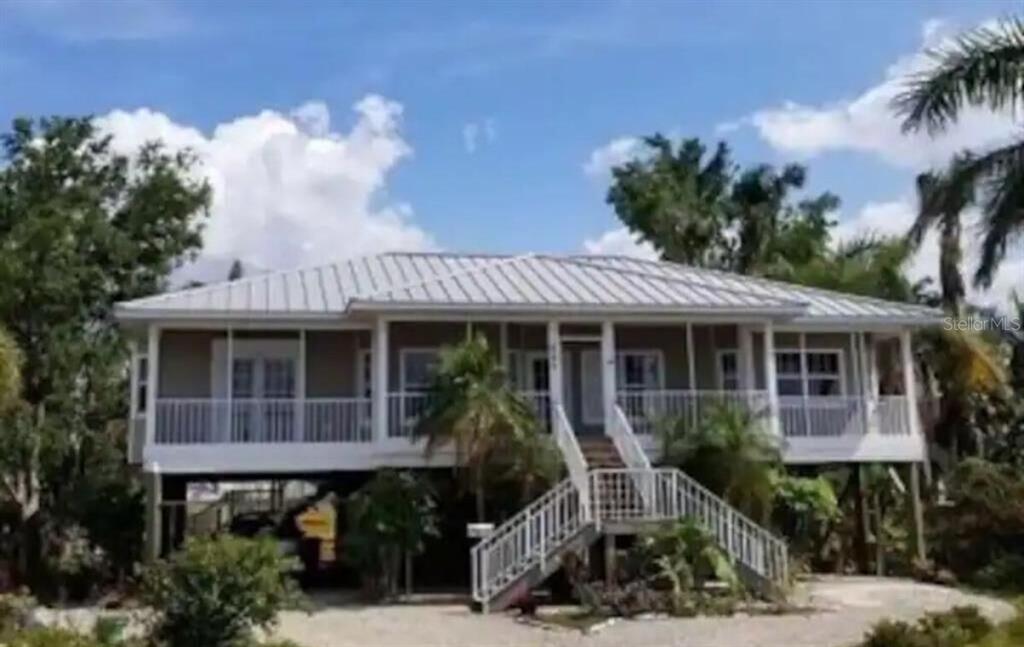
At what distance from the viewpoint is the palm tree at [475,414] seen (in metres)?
21.7

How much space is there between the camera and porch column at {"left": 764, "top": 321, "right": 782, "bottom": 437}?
24.4 metres

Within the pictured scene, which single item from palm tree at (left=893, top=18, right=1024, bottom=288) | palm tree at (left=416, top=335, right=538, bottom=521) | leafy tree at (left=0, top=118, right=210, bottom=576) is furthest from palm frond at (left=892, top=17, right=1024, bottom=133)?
leafy tree at (left=0, top=118, right=210, bottom=576)

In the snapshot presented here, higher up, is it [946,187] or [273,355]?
[946,187]

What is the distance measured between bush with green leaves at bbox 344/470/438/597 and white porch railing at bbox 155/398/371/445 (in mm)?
2010

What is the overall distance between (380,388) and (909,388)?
1125 cm

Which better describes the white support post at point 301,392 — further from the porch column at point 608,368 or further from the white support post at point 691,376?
the white support post at point 691,376

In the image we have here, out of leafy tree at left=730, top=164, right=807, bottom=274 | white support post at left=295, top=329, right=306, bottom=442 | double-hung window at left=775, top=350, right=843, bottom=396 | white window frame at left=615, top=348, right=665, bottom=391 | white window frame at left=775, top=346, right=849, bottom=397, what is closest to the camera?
white support post at left=295, top=329, right=306, bottom=442

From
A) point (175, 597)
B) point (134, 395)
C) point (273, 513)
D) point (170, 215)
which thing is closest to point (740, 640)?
point (175, 597)

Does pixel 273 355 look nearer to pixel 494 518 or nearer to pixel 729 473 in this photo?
pixel 494 518

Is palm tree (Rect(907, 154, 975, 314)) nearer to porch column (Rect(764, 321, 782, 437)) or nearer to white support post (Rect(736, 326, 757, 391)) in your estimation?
porch column (Rect(764, 321, 782, 437))

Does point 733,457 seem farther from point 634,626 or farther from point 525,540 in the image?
point 634,626

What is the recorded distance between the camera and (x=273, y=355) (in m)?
25.6

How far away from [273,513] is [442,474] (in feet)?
26.5

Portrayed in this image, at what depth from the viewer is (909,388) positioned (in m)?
26.2
